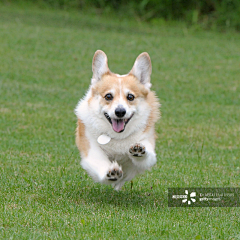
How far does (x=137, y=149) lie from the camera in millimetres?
4789

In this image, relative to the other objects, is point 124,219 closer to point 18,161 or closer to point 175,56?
point 18,161

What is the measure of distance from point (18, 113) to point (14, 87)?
2.10m

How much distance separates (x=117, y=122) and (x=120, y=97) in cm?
25

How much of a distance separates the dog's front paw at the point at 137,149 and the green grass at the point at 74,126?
1.90ft

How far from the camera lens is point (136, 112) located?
507 cm

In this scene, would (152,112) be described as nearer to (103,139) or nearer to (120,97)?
(120,97)

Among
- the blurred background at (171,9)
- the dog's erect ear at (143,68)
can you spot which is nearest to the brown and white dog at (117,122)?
the dog's erect ear at (143,68)

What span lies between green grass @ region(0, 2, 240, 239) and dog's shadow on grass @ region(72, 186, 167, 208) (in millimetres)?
12

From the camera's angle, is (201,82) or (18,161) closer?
(18,161)

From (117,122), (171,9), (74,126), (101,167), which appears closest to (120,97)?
(117,122)

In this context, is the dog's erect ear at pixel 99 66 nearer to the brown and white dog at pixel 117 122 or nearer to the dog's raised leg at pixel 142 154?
the brown and white dog at pixel 117 122

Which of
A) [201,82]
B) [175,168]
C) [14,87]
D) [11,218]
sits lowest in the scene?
[11,218]

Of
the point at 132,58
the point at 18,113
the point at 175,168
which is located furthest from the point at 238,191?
the point at 132,58

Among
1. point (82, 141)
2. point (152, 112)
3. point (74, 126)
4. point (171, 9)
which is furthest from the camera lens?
point (171, 9)
